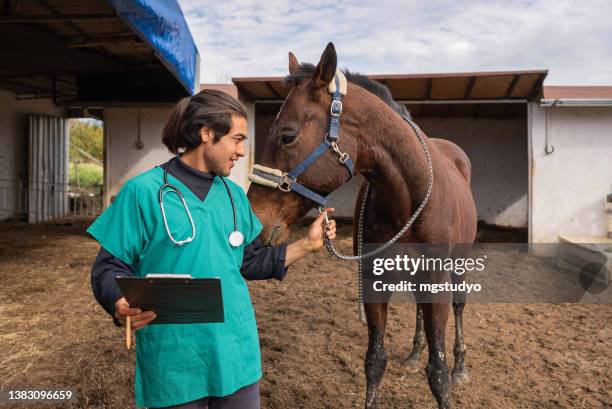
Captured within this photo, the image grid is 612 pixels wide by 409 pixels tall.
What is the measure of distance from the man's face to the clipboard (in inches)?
18.7

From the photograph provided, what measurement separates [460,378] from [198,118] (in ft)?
9.65

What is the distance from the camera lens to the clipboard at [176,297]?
1.14 meters

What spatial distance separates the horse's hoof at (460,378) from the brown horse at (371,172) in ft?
2.69

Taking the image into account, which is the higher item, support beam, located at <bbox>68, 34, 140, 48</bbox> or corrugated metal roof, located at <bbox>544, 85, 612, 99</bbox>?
support beam, located at <bbox>68, 34, 140, 48</bbox>

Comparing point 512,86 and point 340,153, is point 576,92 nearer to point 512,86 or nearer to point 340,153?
point 512,86

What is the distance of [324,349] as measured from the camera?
12.5 feet

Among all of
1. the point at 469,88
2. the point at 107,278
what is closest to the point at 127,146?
the point at 469,88

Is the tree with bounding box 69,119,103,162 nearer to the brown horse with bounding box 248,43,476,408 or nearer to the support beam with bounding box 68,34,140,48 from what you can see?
the support beam with bounding box 68,34,140,48

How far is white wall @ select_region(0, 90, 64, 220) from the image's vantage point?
34.9 feet

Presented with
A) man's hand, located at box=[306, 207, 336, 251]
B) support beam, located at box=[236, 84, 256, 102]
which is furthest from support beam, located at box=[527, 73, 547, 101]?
man's hand, located at box=[306, 207, 336, 251]

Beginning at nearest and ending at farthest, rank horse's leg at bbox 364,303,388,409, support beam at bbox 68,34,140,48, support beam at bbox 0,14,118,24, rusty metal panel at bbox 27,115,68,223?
horse's leg at bbox 364,303,388,409 < support beam at bbox 0,14,118,24 < support beam at bbox 68,34,140,48 < rusty metal panel at bbox 27,115,68,223

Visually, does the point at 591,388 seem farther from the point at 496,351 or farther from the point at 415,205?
the point at 415,205

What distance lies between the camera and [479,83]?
7.71 m

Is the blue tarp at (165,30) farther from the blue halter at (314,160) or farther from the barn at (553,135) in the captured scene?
the blue halter at (314,160)
